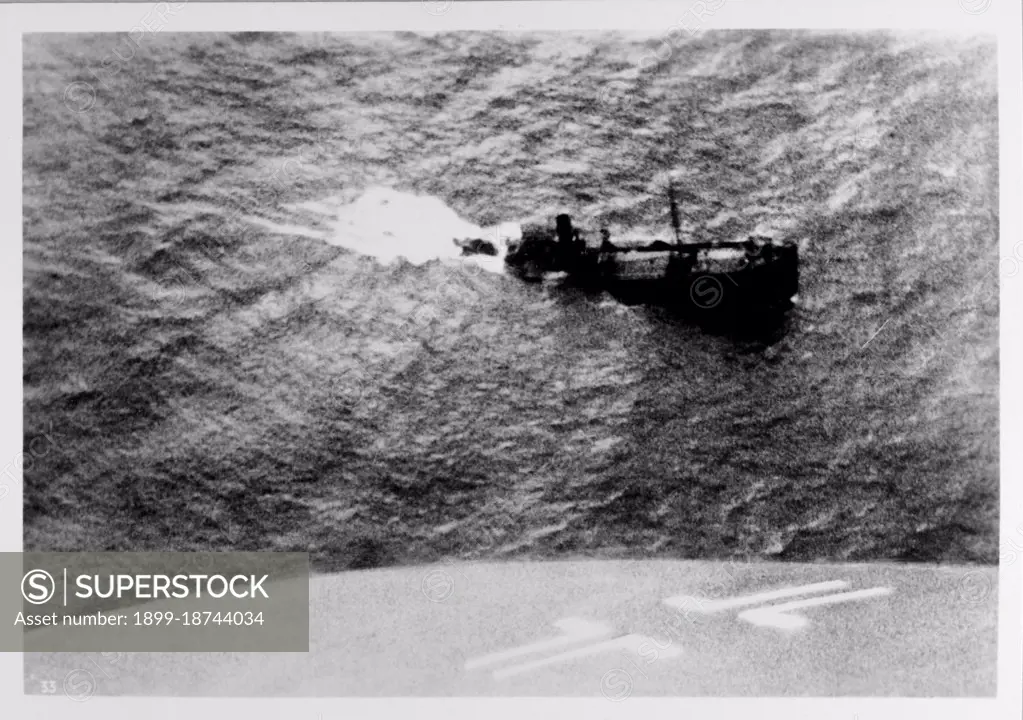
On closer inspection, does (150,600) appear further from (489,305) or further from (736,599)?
(736,599)

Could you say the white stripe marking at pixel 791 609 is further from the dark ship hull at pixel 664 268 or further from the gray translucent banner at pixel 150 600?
the gray translucent banner at pixel 150 600

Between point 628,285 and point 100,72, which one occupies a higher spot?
point 100,72

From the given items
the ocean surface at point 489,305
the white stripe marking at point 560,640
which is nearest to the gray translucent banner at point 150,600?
the ocean surface at point 489,305

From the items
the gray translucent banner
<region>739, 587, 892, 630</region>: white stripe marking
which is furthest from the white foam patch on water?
<region>739, 587, 892, 630</region>: white stripe marking

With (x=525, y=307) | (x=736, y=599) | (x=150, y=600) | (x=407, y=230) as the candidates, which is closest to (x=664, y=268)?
(x=525, y=307)

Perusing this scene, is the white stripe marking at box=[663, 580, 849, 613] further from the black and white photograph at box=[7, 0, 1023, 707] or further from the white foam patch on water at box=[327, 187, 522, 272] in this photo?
the white foam patch on water at box=[327, 187, 522, 272]

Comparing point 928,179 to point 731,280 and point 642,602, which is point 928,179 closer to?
point 731,280

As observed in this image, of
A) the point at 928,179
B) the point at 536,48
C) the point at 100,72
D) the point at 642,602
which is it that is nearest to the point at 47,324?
the point at 100,72
